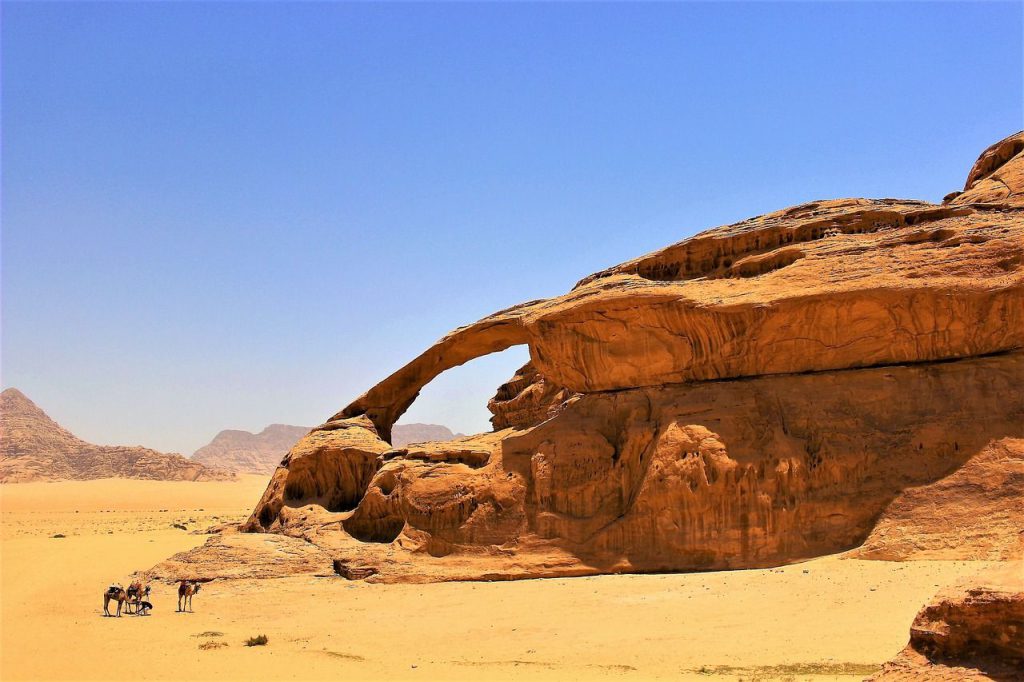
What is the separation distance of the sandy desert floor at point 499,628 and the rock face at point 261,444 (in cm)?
11958

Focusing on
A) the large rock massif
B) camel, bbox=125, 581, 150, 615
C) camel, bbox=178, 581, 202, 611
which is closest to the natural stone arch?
the large rock massif

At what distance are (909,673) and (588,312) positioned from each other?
40.6 ft

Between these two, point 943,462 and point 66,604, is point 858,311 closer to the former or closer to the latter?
point 943,462

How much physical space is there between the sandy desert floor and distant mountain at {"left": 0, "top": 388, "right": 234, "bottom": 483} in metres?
58.5

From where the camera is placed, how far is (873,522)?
562 inches

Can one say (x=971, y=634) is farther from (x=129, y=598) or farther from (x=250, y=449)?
(x=250, y=449)

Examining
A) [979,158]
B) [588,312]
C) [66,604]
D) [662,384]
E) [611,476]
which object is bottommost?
[66,604]

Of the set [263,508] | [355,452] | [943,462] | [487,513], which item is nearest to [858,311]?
[943,462]

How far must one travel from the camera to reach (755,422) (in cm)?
1568

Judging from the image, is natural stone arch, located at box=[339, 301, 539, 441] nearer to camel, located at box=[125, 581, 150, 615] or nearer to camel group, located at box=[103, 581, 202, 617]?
camel group, located at box=[103, 581, 202, 617]

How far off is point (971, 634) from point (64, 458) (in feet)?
261

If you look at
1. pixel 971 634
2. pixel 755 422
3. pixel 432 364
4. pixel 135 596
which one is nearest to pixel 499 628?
pixel 755 422

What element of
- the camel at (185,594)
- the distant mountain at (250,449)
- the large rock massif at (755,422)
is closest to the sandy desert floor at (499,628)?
the camel at (185,594)

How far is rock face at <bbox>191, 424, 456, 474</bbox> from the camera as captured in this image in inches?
5527
